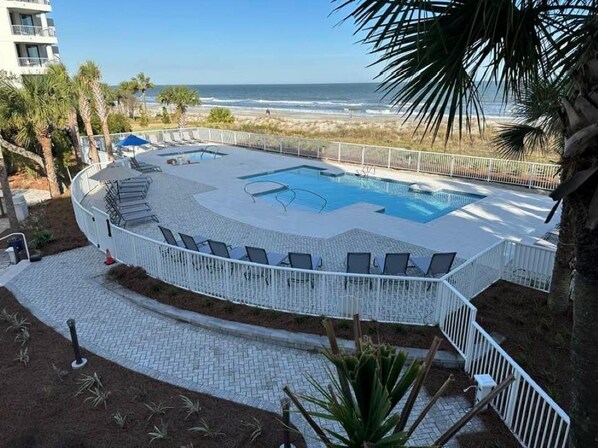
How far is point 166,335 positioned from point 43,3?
36890 mm

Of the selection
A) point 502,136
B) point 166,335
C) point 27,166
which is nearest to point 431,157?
point 502,136

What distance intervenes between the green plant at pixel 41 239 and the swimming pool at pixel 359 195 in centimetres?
696

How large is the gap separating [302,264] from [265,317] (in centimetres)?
145

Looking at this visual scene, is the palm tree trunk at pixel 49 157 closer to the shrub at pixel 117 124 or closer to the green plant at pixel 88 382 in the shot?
the green plant at pixel 88 382

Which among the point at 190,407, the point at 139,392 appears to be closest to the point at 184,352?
the point at 139,392

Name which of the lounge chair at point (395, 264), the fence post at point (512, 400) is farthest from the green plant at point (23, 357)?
the fence post at point (512, 400)

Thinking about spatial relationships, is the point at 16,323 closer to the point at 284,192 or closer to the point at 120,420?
the point at 120,420

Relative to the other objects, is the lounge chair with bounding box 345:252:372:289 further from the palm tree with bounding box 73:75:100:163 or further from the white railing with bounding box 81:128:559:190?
the palm tree with bounding box 73:75:100:163

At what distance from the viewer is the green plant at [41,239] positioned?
35.1 feet

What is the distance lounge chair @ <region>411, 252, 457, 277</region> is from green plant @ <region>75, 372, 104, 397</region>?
19.2 ft

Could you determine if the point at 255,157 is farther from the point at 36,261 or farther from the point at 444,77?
the point at 444,77

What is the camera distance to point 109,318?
286 inches

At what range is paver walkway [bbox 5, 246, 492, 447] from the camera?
205 inches

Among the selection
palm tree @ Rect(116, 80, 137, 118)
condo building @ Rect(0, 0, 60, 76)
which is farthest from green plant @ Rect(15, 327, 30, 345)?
palm tree @ Rect(116, 80, 137, 118)
